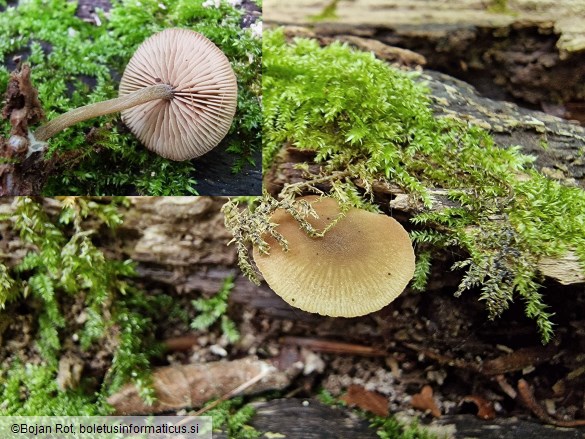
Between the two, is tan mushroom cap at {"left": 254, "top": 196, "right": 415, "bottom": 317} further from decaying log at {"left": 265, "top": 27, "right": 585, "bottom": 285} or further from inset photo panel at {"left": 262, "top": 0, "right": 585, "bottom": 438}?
decaying log at {"left": 265, "top": 27, "right": 585, "bottom": 285}

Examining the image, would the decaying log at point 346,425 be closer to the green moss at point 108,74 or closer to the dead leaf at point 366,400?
the dead leaf at point 366,400

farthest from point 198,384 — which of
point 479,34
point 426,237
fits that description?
point 479,34

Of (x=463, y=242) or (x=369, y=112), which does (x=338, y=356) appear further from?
(x=369, y=112)

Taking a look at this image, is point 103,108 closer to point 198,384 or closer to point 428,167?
point 198,384

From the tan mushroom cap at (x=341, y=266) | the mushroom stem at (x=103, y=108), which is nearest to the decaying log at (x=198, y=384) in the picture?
the tan mushroom cap at (x=341, y=266)

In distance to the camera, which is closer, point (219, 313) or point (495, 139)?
point (495, 139)

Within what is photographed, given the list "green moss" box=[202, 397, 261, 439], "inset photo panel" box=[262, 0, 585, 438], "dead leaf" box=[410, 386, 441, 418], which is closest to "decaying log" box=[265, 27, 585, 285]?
"inset photo panel" box=[262, 0, 585, 438]

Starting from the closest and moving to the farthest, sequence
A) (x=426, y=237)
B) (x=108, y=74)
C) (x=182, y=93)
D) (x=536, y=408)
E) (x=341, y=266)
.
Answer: (x=341, y=266) < (x=426, y=237) < (x=536, y=408) < (x=182, y=93) < (x=108, y=74)
